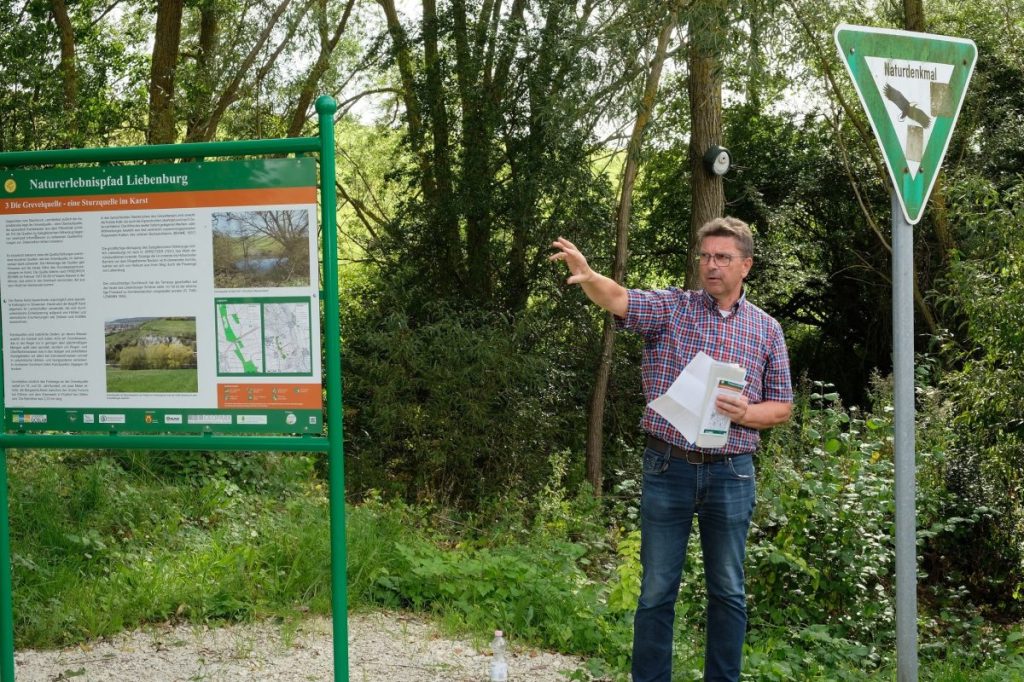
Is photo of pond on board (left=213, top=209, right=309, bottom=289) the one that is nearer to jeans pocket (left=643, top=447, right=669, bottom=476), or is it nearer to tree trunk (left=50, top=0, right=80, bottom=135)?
jeans pocket (left=643, top=447, right=669, bottom=476)

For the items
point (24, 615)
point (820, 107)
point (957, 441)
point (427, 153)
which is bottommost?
point (24, 615)

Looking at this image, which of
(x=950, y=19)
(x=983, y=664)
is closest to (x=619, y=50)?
(x=950, y=19)

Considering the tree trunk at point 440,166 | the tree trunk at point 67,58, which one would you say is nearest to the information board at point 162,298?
the tree trunk at point 67,58

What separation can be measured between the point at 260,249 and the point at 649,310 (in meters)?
1.48

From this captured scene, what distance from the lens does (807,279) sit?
1658 cm

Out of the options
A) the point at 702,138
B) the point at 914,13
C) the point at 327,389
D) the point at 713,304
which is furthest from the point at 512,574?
the point at 914,13

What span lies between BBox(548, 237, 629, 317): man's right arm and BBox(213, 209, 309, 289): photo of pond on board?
912 millimetres

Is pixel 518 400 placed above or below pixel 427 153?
below

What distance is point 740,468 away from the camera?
3.85 m

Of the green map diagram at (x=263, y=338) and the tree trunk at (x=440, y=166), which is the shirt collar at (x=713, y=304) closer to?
the green map diagram at (x=263, y=338)

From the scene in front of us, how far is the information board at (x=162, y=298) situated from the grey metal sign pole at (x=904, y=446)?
1911 millimetres

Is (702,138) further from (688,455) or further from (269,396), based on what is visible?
(269,396)

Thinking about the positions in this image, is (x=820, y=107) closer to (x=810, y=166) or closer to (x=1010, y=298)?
(x=810, y=166)

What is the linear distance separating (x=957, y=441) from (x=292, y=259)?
610 cm
